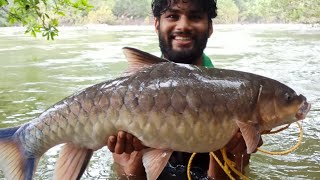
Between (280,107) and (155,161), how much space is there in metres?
0.76

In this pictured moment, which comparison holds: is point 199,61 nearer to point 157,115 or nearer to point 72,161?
point 157,115

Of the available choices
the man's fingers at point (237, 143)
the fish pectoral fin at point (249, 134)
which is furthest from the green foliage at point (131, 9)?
the fish pectoral fin at point (249, 134)

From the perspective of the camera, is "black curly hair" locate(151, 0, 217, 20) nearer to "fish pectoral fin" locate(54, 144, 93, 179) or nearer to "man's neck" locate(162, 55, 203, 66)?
"man's neck" locate(162, 55, 203, 66)

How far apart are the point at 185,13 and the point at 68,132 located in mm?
1611

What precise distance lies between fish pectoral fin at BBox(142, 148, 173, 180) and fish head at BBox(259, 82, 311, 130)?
1.86 ft

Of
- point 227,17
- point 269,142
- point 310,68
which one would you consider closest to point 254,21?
point 227,17

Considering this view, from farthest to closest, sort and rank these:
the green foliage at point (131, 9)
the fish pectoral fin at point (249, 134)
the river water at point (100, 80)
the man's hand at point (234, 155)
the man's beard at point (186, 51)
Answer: the green foliage at point (131, 9), the river water at point (100, 80), the man's beard at point (186, 51), the man's hand at point (234, 155), the fish pectoral fin at point (249, 134)

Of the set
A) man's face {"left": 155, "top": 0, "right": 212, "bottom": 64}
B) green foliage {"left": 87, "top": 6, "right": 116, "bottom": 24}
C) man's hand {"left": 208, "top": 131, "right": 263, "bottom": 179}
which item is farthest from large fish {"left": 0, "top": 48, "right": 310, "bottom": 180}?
green foliage {"left": 87, "top": 6, "right": 116, "bottom": 24}

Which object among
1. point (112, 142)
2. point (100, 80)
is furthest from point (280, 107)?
point (100, 80)

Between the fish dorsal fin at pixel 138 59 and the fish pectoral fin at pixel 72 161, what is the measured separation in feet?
1.78

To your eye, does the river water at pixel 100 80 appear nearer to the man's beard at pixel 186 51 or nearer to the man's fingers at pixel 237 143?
the man's beard at pixel 186 51

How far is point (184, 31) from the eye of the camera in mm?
3572

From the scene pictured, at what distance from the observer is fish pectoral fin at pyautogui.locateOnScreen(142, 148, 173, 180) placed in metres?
2.45

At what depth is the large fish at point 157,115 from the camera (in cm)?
236
